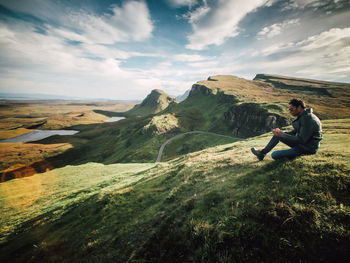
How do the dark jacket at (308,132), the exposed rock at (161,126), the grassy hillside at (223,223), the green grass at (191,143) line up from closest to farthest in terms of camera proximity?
1. the grassy hillside at (223,223)
2. the dark jacket at (308,132)
3. the green grass at (191,143)
4. the exposed rock at (161,126)

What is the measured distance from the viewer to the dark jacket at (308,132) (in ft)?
23.3

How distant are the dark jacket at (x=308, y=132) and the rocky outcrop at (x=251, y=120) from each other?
3260 inches

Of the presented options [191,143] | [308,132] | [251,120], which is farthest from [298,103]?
[251,120]

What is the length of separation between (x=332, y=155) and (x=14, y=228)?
2718 centimetres

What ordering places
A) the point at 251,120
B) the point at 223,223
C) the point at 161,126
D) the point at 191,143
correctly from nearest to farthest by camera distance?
1. the point at 223,223
2. the point at 191,143
3. the point at 251,120
4. the point at 161,126

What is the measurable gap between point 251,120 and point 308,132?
97424 millimetres

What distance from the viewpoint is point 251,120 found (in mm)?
93938

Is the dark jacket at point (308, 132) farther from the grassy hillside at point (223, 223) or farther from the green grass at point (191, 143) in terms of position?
the green grass at point (191, 143)

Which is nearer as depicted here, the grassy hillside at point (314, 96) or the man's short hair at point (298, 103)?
the man's short hair at point (298, 103)

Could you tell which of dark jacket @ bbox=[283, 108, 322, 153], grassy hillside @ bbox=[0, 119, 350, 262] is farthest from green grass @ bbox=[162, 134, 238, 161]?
dark jacket @ bbox=[283, 108, 322, 153]

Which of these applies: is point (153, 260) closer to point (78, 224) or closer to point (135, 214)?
point (135, 214)

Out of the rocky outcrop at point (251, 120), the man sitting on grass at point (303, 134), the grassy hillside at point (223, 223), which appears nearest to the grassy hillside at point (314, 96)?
the rocky outcrop at point (251, 120)

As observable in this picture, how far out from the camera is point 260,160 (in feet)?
33.2

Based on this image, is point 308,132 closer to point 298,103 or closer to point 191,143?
point 298,103
